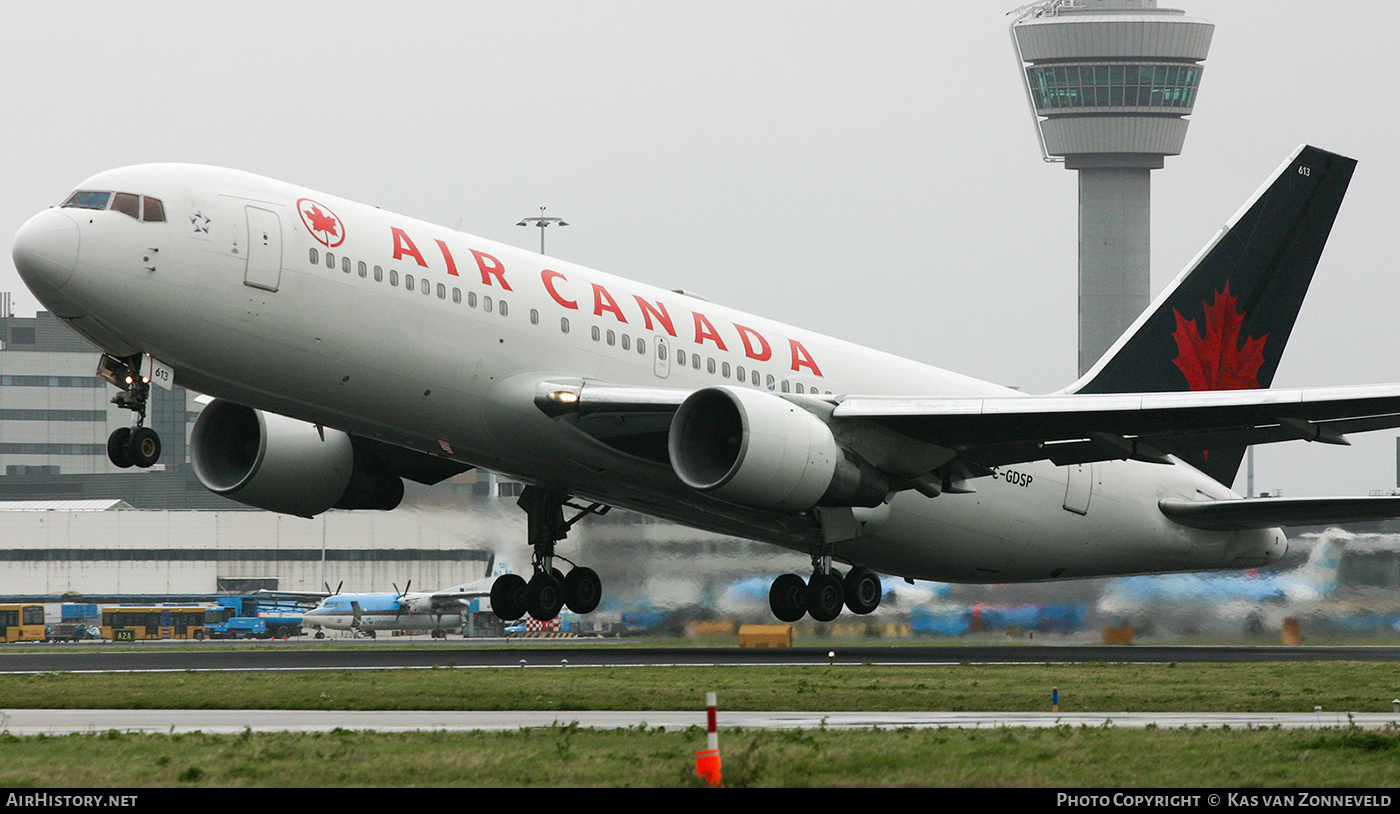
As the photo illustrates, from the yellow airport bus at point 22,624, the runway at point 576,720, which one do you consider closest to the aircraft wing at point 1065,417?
the runway at point 576,720

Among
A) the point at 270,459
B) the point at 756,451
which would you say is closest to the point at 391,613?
the point at 270,459

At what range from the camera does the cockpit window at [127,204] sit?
929 inches

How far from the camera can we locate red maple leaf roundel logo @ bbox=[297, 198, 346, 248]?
24656 mm

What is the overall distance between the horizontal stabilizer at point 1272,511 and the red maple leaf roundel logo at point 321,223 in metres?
19.4

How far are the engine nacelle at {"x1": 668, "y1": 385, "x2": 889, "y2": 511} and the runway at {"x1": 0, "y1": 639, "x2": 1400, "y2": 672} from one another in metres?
9.06

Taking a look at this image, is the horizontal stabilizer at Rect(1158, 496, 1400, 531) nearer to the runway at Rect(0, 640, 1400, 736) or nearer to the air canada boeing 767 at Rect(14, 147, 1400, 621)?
the air canada boeing 767 at Rect(14, 147, 1400, 621)

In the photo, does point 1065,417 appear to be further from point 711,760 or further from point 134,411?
point 711,760

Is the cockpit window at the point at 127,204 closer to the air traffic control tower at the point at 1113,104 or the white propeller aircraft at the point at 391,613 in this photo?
the white propeller aircraft at the point at 391,613

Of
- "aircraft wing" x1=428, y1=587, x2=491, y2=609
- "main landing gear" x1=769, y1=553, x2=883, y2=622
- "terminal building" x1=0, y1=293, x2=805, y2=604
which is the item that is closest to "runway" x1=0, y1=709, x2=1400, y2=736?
"main landing gear" x1=769, y1=553, x2=883, y2=622

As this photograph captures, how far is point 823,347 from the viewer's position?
32250mm

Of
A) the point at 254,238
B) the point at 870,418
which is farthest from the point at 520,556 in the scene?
the point at 254,238

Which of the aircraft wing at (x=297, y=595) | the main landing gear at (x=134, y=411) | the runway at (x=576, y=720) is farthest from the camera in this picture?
the aircraft wing at (x=297, y=595)

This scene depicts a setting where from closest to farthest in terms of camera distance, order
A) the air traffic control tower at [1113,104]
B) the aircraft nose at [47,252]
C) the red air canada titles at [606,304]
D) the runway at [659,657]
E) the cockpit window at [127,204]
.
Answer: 1. the aircraft nose at [47,252]
2. the cockpit window at [127,204]
3. the red air canada titles at [606,304]
4. the runway at [659,657]
5. the air traffic control tower at [1113,104]
